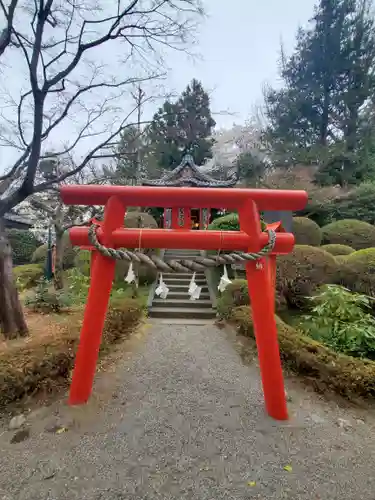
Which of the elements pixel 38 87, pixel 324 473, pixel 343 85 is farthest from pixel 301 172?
pixel 324 473

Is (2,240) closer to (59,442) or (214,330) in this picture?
(59,442)

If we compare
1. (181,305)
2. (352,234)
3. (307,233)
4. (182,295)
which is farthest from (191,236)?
(352,234)

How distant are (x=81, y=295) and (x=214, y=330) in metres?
3.50

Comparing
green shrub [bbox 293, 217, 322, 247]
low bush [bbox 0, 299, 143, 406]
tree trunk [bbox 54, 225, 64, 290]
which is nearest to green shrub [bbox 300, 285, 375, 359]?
low bush [bbox 0, 299, 143, 406]

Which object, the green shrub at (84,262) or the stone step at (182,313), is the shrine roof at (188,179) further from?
the stone step at (182,313)

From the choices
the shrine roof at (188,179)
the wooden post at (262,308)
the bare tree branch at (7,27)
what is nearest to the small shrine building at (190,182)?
the shrine roof at (188,179)

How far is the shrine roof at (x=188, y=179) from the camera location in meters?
13.0

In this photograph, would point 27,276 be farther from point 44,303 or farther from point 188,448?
point 188,448

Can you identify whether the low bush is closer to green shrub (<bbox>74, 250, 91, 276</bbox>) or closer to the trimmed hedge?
the trimmed hedge

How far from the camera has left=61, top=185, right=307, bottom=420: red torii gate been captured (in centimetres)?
240

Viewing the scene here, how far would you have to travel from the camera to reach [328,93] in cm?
1545

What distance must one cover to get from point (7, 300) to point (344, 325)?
526cm

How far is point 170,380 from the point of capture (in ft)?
11.3

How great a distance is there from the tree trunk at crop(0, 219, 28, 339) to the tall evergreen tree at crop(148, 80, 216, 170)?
13131 millimetres
